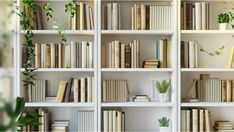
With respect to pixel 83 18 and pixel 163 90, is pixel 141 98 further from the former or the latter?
pixel 83 18

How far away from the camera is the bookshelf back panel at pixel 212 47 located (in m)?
3.61

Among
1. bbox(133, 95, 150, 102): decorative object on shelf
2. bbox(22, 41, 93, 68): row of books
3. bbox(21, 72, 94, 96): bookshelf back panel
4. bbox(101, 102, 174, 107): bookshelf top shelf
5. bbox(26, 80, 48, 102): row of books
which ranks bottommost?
bbox(101, 102, 174, 107): bookshelf top shelf

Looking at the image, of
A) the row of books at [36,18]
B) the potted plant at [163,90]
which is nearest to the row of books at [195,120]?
the potted plant at [163,90]

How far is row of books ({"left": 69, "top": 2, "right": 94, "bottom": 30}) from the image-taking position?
337 centimetres

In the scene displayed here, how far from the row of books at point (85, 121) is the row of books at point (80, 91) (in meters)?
0.13

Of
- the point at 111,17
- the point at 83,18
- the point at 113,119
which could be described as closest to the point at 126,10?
the point at 111,17

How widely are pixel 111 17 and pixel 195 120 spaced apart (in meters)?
1.31

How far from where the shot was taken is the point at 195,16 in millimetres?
3400

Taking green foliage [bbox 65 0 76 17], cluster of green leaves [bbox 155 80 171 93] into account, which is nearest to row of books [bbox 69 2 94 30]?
green foliage [bbox 65 0 76 17]

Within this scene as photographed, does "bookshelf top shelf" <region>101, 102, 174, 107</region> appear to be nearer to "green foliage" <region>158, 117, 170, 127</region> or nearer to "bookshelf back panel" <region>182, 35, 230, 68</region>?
"green foliage" <region>158, 117, 170, 127</region>

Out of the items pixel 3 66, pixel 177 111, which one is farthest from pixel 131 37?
pixel 3 66

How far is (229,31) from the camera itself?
336 centimetres

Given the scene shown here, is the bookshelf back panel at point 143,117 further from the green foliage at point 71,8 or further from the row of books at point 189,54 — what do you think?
the green foliage at point 71,8

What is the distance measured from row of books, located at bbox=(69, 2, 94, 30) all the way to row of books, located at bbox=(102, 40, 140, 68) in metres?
0.28
